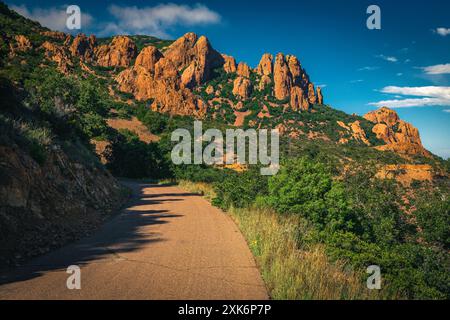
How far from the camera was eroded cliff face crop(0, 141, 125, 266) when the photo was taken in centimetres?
664

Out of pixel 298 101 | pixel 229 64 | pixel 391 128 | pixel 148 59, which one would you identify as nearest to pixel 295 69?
pixel 298 101

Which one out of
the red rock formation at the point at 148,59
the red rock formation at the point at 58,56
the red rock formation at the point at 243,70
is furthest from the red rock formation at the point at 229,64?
the red rock formation at the point at 58,56

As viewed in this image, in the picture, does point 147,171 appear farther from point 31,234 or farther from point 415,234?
point 31,234

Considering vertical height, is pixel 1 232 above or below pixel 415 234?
above

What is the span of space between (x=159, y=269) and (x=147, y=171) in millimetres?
32449

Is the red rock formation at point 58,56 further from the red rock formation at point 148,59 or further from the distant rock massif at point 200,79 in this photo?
the red rock formation at point 148,59

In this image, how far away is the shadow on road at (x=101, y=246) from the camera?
5516mm

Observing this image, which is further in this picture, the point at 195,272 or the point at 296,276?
the point at 195,272

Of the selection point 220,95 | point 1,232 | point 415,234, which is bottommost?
point 415,234

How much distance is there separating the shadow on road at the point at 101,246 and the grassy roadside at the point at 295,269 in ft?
9.52

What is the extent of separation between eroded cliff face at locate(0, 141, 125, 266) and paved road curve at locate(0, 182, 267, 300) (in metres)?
0.56

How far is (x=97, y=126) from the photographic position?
32.9 m
